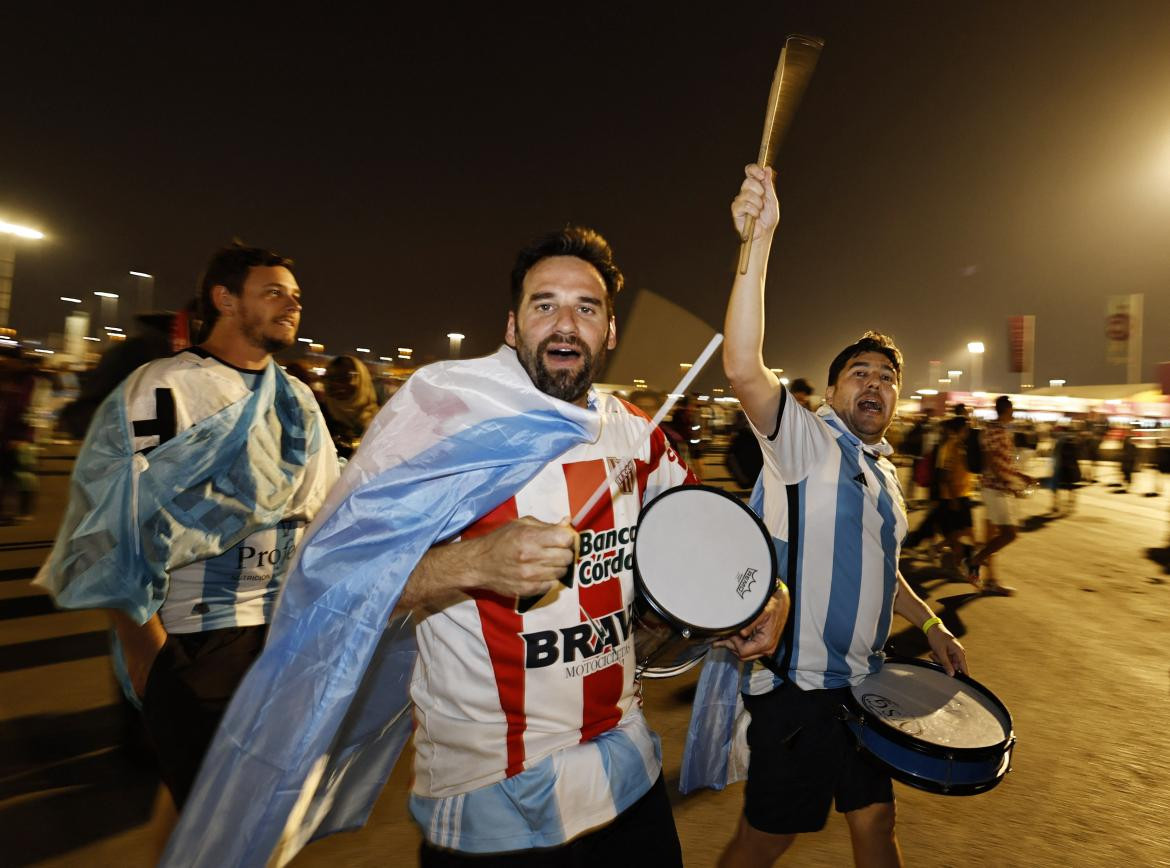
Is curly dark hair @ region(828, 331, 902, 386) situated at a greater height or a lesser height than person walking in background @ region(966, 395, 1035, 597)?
greater

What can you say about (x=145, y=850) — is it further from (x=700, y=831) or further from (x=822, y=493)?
(x=822, y=493)

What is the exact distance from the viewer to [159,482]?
87.6 inches

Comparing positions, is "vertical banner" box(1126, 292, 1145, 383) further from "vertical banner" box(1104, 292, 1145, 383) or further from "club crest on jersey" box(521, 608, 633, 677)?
"club crest on jersey" box(521, 608, 633, 677)

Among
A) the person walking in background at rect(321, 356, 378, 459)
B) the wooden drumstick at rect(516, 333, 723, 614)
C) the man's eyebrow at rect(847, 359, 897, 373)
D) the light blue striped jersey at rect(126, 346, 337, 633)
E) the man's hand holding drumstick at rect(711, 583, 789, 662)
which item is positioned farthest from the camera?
the person walking in background at rect(321, 356, 378, 459)

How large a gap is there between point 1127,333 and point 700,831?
1161 inches

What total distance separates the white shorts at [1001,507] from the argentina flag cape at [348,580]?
23.3 feet

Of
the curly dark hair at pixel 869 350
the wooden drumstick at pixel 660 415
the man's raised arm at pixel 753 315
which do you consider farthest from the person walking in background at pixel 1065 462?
the wooden drumstick at pixel 660 415

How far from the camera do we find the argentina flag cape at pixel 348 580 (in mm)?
1561

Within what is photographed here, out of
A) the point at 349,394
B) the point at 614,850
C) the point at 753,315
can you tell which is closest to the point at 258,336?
the point at 753,315

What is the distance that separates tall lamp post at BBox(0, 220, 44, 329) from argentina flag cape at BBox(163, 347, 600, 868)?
2032 centimetres

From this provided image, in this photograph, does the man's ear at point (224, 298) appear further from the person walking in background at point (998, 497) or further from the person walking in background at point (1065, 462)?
the person walking in background at point (1065, 462)

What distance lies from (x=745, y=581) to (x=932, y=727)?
1148 mm

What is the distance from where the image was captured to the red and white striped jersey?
5.33 ft

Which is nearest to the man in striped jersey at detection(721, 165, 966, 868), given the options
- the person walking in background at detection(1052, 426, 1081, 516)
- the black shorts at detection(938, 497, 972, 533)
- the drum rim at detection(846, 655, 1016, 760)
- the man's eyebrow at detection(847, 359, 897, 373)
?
the drum rim at detection(846, 655, 1016, 760)
